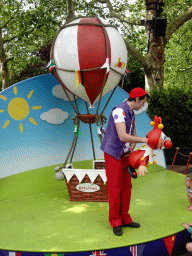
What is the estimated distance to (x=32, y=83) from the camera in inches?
169

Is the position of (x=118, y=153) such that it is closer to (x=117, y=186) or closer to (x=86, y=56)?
(x=117, y=186)

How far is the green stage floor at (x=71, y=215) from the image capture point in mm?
2721

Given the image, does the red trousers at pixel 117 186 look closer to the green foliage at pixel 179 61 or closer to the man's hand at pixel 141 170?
the man's hand at pixel 141 170

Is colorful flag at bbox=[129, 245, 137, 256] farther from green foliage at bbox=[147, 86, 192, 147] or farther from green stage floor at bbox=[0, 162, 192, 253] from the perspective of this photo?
green foliage at bbox=[147, 86, 192, 147]

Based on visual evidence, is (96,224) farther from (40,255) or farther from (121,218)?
(40,255)

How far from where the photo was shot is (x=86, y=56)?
3.56m

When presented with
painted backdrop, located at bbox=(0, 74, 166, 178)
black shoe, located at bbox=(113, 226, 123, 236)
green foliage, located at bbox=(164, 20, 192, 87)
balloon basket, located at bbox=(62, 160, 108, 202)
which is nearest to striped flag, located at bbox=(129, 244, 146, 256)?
black shoe, located at bbox=(113, 226, 123, 236)

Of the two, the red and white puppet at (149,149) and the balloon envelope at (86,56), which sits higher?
the balloon envelope at (86,56)

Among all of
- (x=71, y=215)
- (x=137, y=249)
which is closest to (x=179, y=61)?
(x=71, y=215)

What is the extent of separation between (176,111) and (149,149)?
4.94 metres

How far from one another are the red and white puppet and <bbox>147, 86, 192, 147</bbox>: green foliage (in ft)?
15.8

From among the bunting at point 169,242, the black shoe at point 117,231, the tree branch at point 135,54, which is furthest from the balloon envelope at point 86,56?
the tree branch at point 135,54

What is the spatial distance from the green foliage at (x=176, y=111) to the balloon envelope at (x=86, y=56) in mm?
3751

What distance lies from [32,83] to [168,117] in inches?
159
